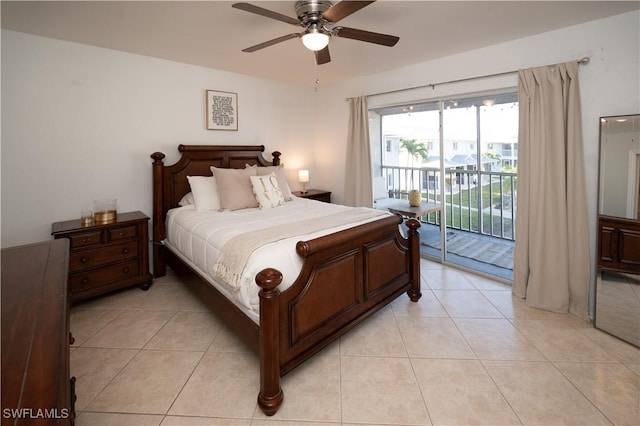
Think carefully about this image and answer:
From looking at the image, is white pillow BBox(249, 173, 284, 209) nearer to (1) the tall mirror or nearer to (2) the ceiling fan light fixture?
(2) the ceiling fan light fixture

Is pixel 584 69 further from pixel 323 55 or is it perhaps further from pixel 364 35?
pixel 323 55

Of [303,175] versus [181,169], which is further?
[303,175]

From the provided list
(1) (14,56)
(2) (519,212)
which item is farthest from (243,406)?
(1) (14,56)

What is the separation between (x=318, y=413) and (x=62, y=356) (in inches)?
50.3

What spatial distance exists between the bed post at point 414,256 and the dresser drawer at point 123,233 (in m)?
2.64

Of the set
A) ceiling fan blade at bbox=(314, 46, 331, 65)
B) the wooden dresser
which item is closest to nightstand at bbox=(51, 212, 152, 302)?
the wooden dresser

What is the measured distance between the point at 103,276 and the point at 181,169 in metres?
1.35

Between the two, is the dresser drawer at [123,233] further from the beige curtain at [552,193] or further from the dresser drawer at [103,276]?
the beige curtain at [552,193]

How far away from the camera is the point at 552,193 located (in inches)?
104

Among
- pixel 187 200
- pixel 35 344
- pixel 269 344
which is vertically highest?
pixel 187 200

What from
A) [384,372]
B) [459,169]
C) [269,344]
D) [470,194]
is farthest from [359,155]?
[269,344]

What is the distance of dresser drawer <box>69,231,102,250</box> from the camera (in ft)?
8.69

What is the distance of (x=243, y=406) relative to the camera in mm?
1685

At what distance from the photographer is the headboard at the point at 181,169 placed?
3.34m
